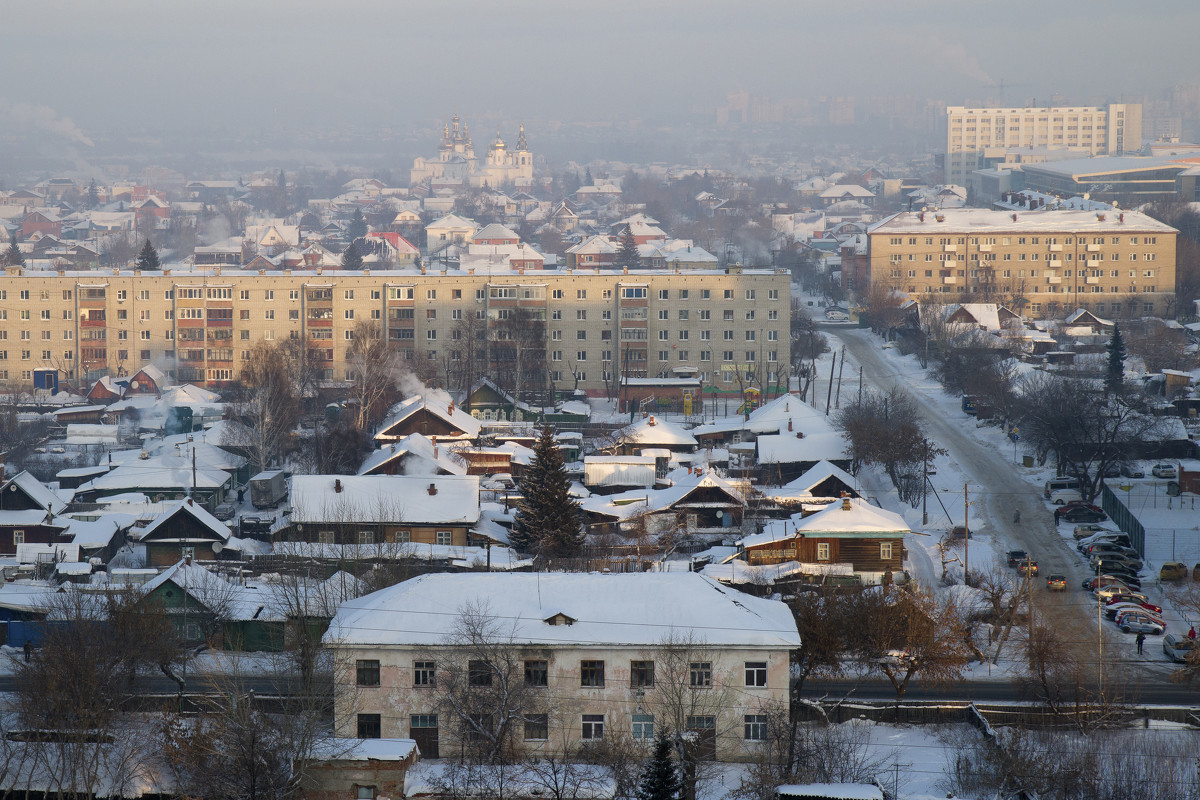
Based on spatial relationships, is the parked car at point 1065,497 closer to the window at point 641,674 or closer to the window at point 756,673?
the window at point 756,673

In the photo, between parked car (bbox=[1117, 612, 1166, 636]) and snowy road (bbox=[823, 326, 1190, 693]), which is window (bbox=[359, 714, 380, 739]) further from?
parked car (bbox=[1117, 612, 1166, 636])

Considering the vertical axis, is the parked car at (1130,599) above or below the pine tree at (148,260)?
below

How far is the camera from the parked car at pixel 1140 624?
14.5 metres

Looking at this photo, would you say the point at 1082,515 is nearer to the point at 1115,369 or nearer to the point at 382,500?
the point at 1115,369

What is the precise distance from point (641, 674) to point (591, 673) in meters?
0.39

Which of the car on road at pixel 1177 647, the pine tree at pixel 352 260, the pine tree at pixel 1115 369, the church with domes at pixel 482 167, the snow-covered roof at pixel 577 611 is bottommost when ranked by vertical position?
the car on road at pixel 1177 647

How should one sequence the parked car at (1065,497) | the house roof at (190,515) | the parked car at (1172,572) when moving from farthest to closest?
the parked car at (1065,497) → the house roof at (190,515) → the parked car at (1172,572)

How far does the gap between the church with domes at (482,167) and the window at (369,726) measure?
99.2 m

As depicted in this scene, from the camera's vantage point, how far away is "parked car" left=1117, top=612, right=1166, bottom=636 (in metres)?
14.5

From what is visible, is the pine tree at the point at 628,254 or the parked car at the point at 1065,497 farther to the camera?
the pine tree at the point at 628,254

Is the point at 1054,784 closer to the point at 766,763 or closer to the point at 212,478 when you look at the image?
the point at 766,763

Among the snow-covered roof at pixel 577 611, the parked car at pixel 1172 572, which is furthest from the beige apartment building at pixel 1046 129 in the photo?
the snow-covered roof at pixel 577 611

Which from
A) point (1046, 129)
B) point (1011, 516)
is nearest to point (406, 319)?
point (1011, 516)

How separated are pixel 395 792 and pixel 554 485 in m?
7.06
